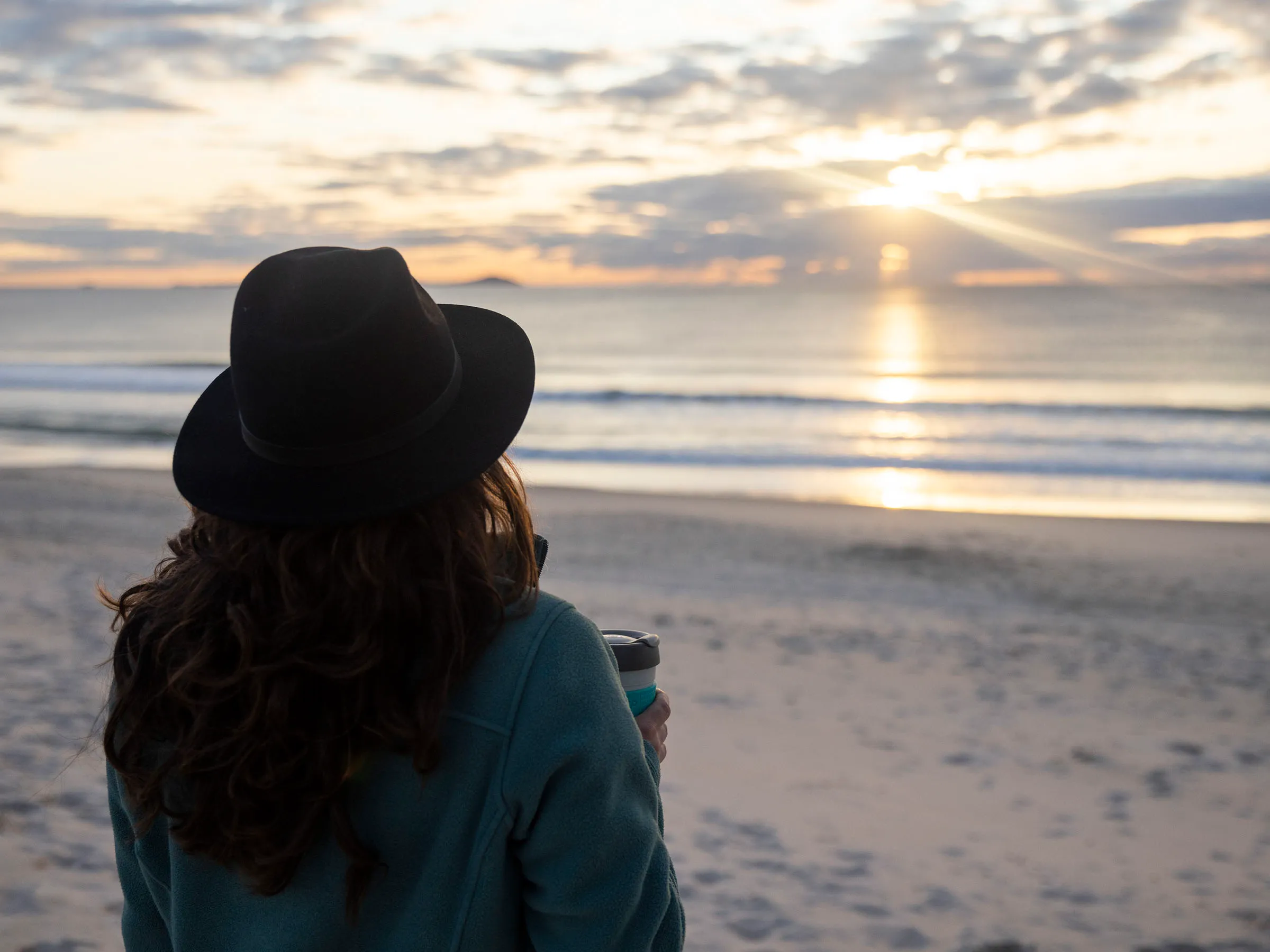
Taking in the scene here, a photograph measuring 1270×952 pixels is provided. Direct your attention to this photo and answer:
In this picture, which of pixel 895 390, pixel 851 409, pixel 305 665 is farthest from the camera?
pixel 895 390

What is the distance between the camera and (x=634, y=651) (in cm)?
142

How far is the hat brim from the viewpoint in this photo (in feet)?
3.56

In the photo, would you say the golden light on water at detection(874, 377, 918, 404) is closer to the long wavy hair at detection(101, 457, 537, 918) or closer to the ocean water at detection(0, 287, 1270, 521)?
the ocean water at detection(0, 287, 1270, 521)

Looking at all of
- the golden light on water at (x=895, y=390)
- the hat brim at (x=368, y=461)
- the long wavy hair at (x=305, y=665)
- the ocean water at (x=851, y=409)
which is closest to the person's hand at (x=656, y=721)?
the long wavy hair at (x=305, y=665)

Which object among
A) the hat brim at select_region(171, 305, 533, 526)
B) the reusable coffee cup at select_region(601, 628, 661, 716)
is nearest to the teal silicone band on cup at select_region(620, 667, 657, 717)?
the reusable coffee cup at select_region(601, 628, 661, 716)

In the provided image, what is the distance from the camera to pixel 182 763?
1127 millimetres

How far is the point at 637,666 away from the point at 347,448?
530 millimetres

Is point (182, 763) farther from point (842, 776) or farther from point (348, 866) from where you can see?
point (842, 776)

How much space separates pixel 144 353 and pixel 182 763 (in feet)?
164

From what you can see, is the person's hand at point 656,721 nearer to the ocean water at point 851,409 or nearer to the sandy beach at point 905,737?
the sandy beach at point 905,737

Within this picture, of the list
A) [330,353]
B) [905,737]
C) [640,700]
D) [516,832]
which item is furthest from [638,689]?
Answer: [905,737]

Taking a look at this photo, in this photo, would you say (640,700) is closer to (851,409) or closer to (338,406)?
(338,406)

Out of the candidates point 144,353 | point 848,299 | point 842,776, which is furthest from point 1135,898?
point 848,299

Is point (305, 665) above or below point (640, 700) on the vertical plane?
above
